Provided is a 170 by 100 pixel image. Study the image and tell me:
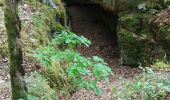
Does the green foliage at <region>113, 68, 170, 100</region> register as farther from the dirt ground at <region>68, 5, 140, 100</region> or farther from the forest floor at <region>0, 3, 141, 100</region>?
the dirt ground at <region>68, 5, 140, 100</region>

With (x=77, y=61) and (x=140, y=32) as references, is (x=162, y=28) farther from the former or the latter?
(x=77, y=61)

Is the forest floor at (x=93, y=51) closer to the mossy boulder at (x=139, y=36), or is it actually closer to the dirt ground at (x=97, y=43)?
the dirt ground at (x=97, y=43)

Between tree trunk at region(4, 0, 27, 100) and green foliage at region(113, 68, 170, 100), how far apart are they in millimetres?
1804

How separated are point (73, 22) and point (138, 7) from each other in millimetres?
4575

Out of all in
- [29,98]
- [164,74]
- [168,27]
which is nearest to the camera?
[29,98]

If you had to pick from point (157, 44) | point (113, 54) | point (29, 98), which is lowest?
point (113, 54)

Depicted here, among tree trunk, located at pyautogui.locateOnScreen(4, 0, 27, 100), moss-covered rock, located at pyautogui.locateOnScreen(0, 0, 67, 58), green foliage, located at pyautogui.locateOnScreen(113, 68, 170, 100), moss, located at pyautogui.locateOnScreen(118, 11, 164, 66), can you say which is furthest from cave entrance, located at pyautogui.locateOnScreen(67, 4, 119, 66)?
tree trunk, located at pyautogui.locateOnScreen(4, 0, 27, 100)

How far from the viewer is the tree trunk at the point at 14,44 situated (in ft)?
15.3

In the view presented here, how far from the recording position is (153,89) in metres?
5.63

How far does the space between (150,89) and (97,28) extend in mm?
9308

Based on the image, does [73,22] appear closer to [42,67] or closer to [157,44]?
[157,44]

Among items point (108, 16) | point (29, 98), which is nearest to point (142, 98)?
point (29, 98)

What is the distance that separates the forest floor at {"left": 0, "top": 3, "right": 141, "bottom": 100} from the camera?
6.92 metres

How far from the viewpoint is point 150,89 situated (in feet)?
18.5
